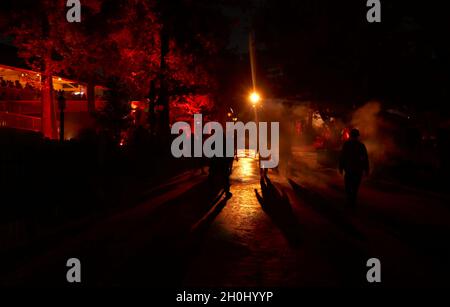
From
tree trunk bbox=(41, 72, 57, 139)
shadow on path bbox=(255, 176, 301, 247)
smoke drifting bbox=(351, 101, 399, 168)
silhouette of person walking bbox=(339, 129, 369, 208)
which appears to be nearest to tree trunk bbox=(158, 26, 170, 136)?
tree trunk bbox=(41, 72, 57, 139)

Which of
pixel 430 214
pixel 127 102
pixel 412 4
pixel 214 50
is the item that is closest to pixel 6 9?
pixel 127 102

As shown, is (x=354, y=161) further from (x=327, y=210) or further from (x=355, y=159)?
(x=327, y=210)

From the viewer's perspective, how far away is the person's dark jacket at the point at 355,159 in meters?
13.0

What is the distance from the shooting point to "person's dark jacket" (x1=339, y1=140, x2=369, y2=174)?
1301cm

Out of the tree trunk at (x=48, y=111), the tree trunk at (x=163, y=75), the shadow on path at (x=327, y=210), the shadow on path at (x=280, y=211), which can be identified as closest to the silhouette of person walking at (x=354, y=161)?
the shadow on path at (x=327, y=210)

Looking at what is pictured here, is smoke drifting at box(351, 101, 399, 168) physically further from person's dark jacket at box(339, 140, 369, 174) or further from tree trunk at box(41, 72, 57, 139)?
tree trunk at box(41, 72, 57, 139)

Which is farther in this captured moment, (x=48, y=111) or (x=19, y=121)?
(x=19, y=121)

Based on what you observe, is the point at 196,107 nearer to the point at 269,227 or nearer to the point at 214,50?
the point at 214,50

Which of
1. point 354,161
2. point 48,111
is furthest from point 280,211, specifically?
point 48,111

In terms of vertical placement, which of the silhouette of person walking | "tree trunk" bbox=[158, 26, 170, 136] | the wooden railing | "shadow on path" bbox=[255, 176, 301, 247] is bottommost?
"shadow on path" bbox=[255, 176, 301, 247]

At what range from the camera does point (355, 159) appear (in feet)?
42.7

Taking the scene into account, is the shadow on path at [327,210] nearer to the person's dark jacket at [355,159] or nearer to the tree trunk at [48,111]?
the person's dark jacket at [355,159]

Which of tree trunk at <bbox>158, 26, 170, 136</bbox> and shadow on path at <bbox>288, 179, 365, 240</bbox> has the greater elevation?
tree trunk at <bbox>158, 26, 170, 136</bbox>

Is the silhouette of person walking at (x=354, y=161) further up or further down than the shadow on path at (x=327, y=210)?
further up
